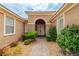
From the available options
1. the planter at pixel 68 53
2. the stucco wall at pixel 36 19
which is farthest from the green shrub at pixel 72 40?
the stucco wall at pixel 36 19

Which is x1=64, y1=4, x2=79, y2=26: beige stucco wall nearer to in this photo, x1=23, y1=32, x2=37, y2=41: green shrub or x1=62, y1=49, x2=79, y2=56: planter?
x1=62, y1=49, x2=79, y2=56: planter

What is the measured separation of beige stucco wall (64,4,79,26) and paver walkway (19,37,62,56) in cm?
96

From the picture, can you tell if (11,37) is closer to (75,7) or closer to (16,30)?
(16,30)

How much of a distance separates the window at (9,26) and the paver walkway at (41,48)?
1.22 metres

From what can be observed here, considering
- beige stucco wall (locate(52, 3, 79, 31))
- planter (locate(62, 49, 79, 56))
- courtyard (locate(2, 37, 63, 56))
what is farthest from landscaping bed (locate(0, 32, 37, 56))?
beige stucco wall (locate(52, 3, 79, 31))

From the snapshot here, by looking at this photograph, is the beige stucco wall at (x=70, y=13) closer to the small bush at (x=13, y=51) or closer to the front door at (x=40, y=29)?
the front door at (x=40, y=29)

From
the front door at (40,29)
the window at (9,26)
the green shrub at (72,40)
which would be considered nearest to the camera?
the green shrub at (72,40)

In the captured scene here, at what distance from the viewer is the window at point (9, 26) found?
611 cm

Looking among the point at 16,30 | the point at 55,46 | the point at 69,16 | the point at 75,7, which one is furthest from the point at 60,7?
the point at 16,30

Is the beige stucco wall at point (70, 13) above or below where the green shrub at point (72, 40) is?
above

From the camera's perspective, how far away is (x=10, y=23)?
644 cm

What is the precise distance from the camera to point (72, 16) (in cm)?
531

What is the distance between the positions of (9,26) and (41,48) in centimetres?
185

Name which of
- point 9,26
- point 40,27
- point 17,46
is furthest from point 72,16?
point 9,26
